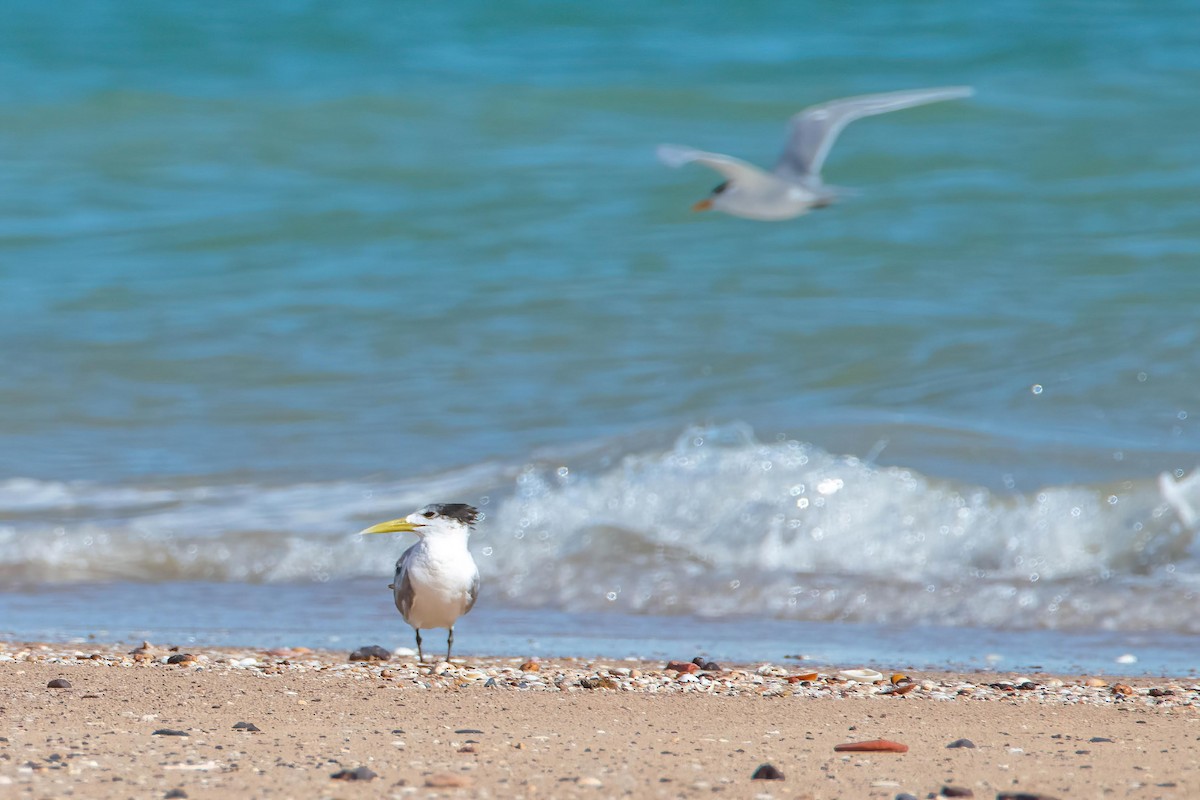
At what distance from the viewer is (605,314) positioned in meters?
9.04

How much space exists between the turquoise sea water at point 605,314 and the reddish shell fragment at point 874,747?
1.56 meters

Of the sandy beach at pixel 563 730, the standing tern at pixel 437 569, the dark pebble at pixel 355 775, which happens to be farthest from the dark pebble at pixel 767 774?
the standing tern at pixel 437 569

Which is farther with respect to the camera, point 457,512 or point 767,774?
point 457,512

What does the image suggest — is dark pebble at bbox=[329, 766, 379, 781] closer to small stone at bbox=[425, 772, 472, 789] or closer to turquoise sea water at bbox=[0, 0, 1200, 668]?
small stone at bbox=[425, 772, 472, 789]

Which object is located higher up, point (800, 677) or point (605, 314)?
point (605, 314)

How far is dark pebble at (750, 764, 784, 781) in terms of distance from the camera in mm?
2703

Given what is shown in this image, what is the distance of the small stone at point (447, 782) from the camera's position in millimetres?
2609

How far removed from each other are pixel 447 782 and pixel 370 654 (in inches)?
64.8

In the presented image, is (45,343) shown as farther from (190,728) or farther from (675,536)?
(190,728)

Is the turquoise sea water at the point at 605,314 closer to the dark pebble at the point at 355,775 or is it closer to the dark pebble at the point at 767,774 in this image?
the dark pebble at the point at 767,774

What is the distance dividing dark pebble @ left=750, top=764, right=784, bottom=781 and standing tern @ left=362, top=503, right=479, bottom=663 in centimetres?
143

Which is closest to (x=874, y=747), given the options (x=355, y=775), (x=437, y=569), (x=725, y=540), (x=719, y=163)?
(x=355, y=775)

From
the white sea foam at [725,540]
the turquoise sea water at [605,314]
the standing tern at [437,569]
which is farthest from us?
the turquoise sea water at [605,314]

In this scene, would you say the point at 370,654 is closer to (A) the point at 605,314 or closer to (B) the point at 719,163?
(B) the point at 719,163
